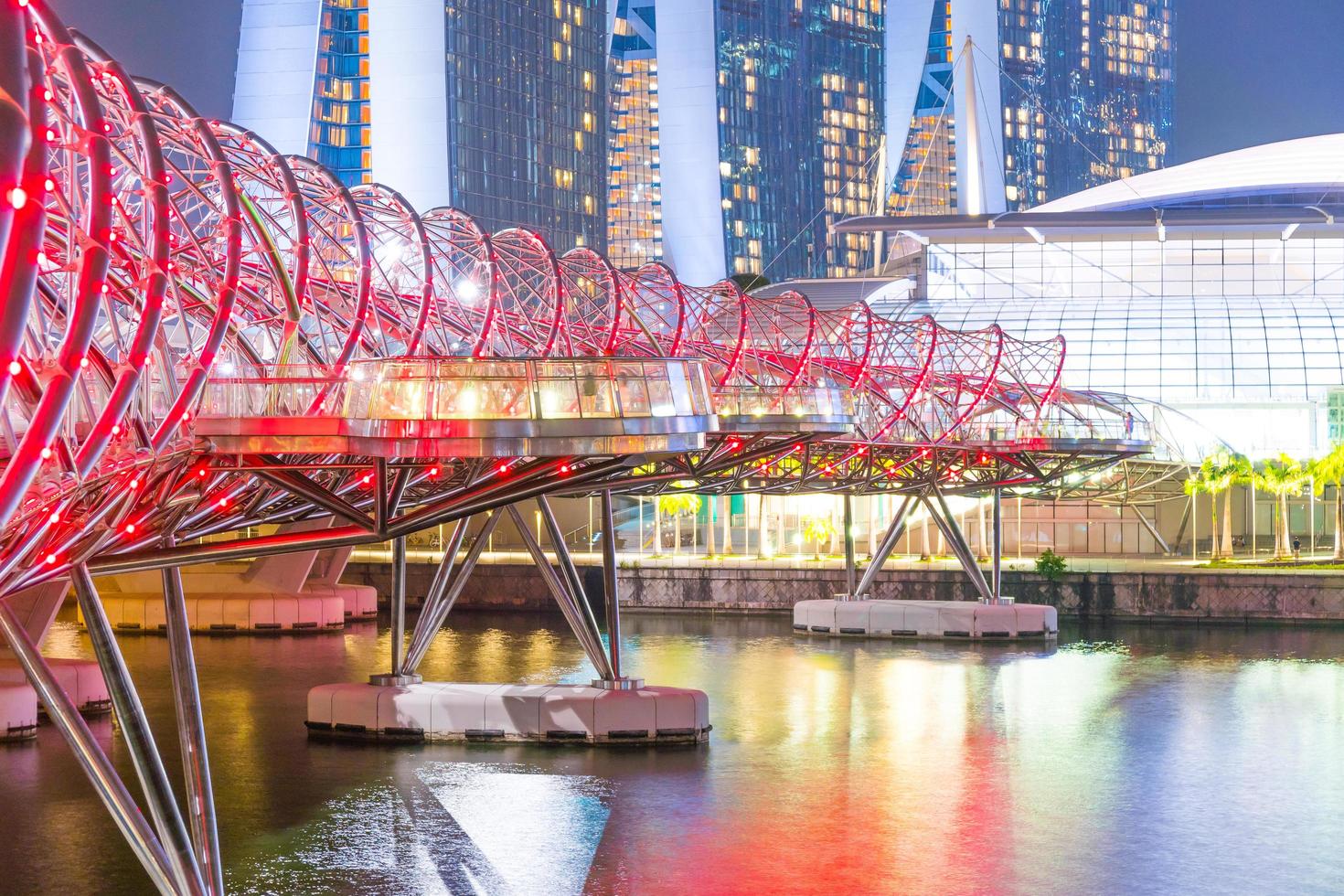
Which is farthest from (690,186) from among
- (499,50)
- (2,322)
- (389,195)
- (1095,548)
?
(2,322)

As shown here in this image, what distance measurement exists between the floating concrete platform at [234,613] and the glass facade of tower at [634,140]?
110 m

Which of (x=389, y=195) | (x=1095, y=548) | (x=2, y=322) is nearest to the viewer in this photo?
(x=2, y=322)

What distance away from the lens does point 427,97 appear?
131750 mm

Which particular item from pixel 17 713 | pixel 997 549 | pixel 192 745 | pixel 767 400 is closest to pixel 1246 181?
pixel 997 549

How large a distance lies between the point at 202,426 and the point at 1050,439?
1535 inches

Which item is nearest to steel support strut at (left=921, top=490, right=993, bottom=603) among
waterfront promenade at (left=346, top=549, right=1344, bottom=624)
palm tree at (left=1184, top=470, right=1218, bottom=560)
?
waterfront promenade at (left=346, top=549, right=1344, bottom=624)

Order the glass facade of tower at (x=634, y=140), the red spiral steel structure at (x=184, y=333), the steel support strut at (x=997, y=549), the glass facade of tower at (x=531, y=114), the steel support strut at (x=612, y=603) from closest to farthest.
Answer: the red spiral steel structure at (x=184, y=333) < the steel support strut at (x=612, y=603) < the steel support strut at (x=997, y=549) < the glass facade of tower at (x=531, y=114) < the glass facade of tower at (x=634, y=140)

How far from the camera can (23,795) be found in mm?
30297

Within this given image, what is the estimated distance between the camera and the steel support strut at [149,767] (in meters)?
21.2

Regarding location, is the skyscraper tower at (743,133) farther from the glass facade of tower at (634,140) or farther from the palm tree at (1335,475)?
the palm tree at (1335,475)

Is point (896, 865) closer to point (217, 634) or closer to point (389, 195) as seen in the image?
point (389, 195)

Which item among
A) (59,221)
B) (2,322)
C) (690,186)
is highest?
(690,186)

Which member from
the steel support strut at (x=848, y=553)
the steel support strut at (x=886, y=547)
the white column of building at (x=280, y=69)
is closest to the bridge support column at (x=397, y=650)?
the steel support strut at (x=886, y=547)

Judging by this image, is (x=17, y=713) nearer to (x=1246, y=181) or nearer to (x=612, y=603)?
(x=612, y=603)
